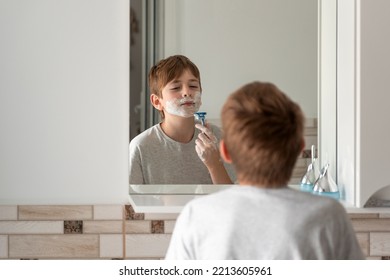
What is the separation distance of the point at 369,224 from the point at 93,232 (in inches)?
20.8

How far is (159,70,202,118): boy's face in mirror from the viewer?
1489mm

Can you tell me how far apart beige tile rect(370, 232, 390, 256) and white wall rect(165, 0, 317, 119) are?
26 centimetres

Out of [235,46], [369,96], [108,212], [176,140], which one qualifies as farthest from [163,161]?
[369,96]

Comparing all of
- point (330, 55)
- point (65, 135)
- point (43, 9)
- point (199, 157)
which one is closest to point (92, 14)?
point (43, 9)

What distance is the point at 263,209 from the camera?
989 mm

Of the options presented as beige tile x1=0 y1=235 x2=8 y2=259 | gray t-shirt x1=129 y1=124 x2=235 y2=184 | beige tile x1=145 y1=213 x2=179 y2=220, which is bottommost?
beige tile x1=0 y1=235 x2=8 y2=259

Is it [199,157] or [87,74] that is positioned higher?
[87,74]

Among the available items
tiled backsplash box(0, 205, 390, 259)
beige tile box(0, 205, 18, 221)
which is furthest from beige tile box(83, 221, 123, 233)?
beige tile box(0, 205, 18, 221)

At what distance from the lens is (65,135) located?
1.52 metres

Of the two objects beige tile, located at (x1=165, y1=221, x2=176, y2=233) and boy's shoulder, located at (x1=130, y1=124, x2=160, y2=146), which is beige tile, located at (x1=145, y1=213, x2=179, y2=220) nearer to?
beige tile, located at (x1=165, y1=221, x2=176, y2=233)

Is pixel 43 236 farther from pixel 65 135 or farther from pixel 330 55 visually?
pixel 330 55

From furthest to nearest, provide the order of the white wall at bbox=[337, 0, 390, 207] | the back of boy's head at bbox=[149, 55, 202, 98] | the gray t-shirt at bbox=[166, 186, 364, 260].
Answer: the back of boy's head at bbox=[149, 55, 202, 98]
the white wall at bbox=[337, 0, 390, 207]
the gray t-shirt at bbox=[166, 186, 364, 260]
